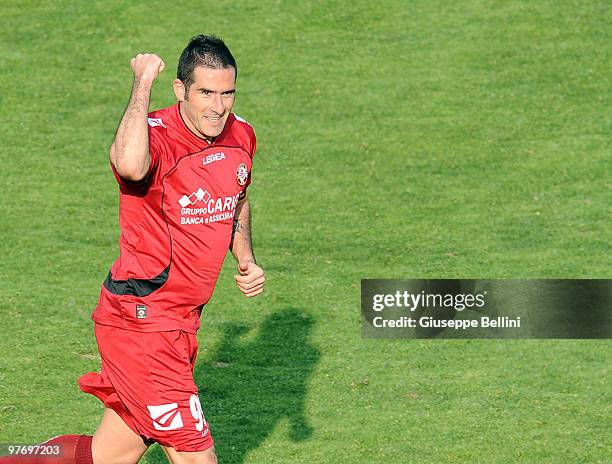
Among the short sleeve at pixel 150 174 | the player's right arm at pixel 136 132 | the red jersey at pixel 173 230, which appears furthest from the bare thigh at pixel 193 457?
the player's right arm at pixel 136 132

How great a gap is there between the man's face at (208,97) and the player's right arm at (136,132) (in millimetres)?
367

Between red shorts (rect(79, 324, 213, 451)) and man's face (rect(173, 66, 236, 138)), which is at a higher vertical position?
man's face (rect(173, 66, 236, 138))

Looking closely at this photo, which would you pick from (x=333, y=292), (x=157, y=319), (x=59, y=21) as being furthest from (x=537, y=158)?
(x=157, y=319)

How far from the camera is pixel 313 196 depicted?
12.8 m

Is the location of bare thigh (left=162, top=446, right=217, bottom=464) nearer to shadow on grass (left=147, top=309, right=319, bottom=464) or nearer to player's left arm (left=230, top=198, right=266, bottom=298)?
player's left arm (left=230, top=198, right=266, bottom=298)

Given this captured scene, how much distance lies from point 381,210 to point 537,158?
79.2 inches

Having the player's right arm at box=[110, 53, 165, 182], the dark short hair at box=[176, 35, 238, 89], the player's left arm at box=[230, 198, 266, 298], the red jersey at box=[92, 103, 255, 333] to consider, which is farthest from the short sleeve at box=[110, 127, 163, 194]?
the player's left arm at box=[230, 198, 266, 298]

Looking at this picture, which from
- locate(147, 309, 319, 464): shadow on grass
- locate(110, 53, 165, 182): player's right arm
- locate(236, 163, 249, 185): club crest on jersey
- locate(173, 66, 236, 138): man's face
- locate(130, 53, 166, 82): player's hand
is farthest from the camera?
locate(147, 309, 319, 464): shadow on grass

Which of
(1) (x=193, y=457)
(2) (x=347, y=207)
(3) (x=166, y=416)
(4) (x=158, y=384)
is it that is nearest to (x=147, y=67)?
(4) (x=158, y=384)

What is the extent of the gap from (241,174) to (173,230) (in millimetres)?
526

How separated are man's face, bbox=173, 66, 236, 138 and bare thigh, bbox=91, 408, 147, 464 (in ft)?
5.52

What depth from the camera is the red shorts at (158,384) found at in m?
6.46

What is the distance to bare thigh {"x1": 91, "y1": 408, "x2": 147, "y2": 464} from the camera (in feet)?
22.0

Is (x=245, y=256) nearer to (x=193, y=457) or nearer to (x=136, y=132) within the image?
(x=193, y=457)
